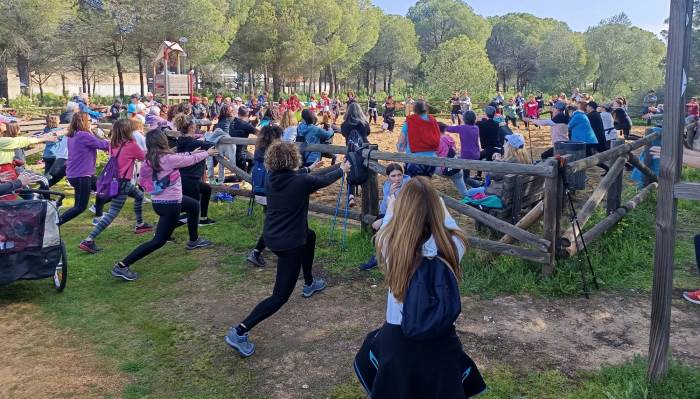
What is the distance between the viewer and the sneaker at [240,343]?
179 inches

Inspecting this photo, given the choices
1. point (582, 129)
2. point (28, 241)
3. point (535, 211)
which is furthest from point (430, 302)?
point (582, 129)

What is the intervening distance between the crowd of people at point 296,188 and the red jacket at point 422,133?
0.05ft

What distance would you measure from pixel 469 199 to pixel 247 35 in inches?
1561

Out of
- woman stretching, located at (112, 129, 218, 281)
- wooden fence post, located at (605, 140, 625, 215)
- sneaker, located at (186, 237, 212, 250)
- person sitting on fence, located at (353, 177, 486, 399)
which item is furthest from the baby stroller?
wooden fence post, located at (605, 140, 625, 215)

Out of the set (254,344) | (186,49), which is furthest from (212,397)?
(186,49)

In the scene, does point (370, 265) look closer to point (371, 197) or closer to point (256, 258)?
point (371, 197)

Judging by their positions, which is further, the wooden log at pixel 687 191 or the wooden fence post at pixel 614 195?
the wooden fence post at pixel 614 195

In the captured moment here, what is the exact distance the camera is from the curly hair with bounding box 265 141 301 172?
451 centimetres

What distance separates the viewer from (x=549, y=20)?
342 ft

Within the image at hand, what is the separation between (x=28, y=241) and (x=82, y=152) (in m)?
2.31

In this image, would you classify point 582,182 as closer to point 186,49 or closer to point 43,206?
point 43,206

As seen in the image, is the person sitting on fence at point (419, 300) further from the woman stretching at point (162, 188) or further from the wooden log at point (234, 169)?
the wooden log at point (234, 169)

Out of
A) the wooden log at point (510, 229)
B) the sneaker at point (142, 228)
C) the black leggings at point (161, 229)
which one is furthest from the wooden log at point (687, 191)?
the sneaker at point (142, 228)

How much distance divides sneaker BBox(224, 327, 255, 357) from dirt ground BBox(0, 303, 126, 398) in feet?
2.73
